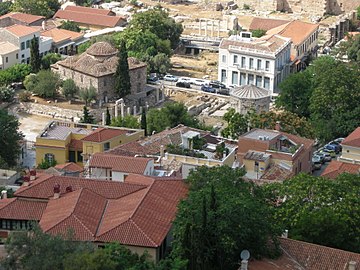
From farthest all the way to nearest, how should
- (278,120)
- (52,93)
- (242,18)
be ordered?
1. (242,18)
2. (52,93)
3. (278,120)

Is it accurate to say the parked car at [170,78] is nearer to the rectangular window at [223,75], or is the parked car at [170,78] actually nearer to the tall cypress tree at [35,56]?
the rectangular window at [223,75]

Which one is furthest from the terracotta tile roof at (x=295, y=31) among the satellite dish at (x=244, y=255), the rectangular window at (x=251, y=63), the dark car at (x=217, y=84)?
the satellite dish at (x=244, y=255)

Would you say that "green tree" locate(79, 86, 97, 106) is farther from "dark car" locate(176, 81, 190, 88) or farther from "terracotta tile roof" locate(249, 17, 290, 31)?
"terracotta tile roof" locate(249, 17, 290, 31)

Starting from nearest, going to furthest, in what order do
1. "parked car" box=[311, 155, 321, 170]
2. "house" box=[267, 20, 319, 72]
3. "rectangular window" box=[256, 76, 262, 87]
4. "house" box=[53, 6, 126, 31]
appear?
"parked car" box=[311, 155, 321, 170] → "rectangular window" box=[256, 76, 262, 87] → "house" box=[267, 20, 319, 72] → "house" box=[53, 6, 126, 31]

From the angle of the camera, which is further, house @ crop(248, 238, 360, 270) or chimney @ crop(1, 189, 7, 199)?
chimney @ crop(1, 189, 7, 199)

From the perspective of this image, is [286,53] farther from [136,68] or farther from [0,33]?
[0,33]

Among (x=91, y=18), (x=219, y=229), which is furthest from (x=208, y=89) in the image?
(x=219, y=229)

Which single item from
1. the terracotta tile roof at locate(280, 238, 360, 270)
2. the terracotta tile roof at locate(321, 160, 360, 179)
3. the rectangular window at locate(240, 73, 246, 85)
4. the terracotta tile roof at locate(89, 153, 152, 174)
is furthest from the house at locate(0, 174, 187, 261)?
the rectangular window at locate(240, 73, 246, 85)

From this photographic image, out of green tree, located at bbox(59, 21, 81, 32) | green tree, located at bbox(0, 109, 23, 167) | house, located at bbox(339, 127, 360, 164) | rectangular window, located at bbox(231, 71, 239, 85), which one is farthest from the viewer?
green tree, located at bbox(59, 21, 81, 32)

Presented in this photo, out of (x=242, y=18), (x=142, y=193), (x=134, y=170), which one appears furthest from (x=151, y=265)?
(x=242, y=18)
